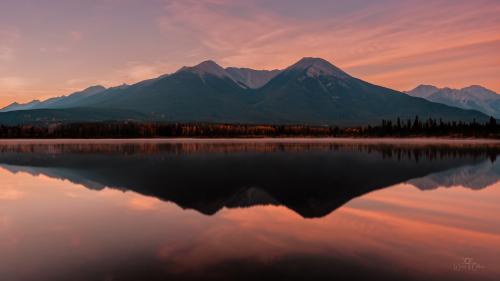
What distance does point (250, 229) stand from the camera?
25.3 meters

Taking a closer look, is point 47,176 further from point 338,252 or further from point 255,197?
point 338,252

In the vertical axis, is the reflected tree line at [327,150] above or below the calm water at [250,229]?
below

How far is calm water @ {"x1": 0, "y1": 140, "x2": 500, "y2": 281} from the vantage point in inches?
693

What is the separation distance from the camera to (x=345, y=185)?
150 ft

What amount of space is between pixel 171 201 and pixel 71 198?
9480 millimetres

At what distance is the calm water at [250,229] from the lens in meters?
17.6
